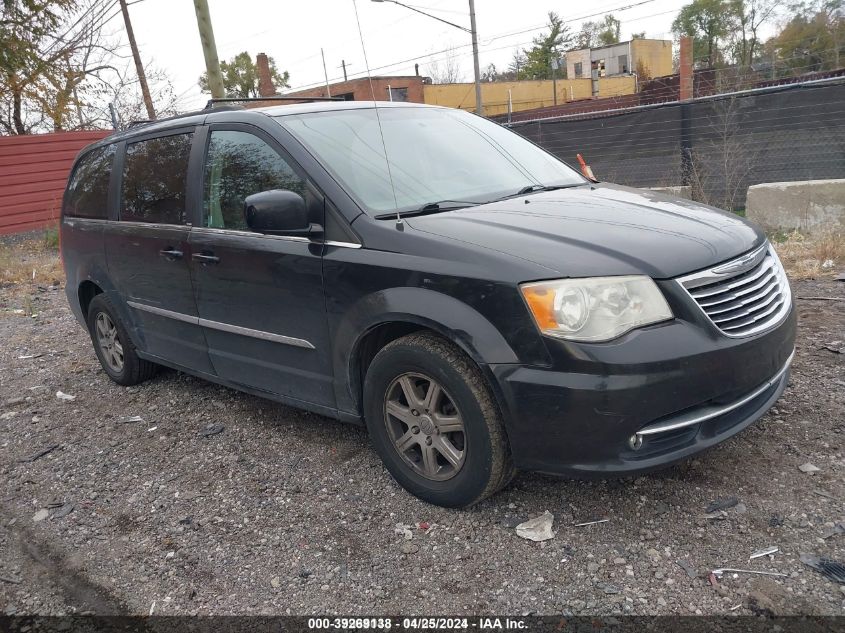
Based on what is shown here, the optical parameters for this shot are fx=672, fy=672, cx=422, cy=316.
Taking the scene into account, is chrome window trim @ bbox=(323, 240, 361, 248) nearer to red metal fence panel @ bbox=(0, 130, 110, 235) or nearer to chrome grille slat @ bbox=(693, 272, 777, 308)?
chrome grille slat @ bbox=(693, 272, 777, 308)

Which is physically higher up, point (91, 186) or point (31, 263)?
point (91, 186)

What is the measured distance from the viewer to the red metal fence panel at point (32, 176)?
15.0 meters

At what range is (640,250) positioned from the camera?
8.49ft

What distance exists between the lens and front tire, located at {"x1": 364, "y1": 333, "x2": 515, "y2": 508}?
267 cm

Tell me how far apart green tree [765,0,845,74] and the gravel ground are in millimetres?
46232

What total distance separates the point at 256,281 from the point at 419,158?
41.5 inches

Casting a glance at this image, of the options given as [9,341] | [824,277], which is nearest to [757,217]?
[824,277]

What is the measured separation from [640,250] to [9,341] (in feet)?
22.2

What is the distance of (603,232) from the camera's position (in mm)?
2746

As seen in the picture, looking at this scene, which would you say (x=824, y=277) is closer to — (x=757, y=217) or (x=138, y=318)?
(x=757, y=217)

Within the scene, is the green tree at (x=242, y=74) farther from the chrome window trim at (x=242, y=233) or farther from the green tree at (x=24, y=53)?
the chrome window trim at (x=242, y=233)

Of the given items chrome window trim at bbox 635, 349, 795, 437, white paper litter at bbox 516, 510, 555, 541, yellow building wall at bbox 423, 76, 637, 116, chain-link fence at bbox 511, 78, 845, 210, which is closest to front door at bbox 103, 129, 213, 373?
white paper litter at bbox 516, 510, 555, 541

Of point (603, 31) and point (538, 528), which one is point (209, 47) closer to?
point (538, 528)

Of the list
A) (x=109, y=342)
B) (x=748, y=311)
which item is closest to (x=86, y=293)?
(x=109, y=342)
